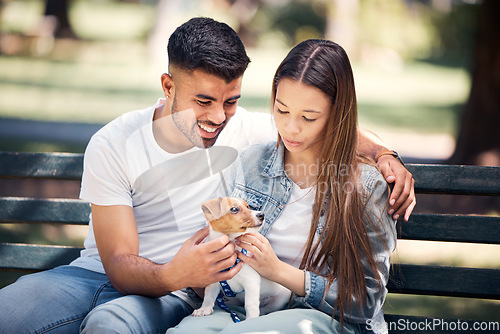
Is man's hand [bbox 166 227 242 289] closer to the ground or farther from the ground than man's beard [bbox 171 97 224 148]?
closer to the ground

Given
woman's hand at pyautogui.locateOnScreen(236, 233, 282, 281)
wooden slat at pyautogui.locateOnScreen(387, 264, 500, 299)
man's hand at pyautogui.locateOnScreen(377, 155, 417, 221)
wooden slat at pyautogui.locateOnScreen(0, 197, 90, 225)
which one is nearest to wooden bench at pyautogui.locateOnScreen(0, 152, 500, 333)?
wooden slat at pyautogui.locateOnScreen(387, 264, 500, 299)

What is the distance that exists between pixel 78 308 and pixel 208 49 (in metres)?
1.46

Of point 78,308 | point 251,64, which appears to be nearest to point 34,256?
point 78,308

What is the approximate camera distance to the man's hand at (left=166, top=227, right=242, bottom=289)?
2.55 meters

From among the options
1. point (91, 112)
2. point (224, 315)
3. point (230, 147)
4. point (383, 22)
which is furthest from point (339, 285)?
point (383, 22)

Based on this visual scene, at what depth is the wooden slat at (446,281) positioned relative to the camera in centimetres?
312

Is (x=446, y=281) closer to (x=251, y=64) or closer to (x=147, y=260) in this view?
(x=147, y=260)

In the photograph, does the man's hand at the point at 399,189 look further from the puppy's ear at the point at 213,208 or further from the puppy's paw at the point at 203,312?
the puppy's paw at the point at 203,312

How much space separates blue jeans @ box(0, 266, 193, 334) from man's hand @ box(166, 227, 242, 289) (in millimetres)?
245

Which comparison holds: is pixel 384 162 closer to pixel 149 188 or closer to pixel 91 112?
pixel 149 188

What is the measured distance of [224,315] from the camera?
2.68m

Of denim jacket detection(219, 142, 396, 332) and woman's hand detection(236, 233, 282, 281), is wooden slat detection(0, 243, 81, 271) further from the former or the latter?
woman's hand detection(236, 233, 282, 281)

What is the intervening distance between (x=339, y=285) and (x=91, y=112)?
12.1 m

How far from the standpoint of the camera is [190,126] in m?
3.11
